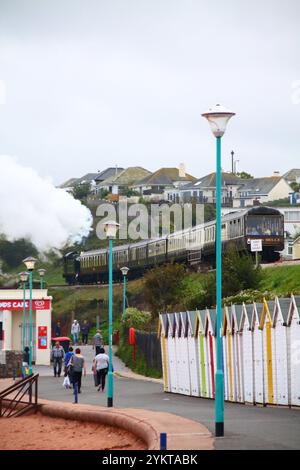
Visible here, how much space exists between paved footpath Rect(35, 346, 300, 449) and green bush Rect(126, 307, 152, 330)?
1047cm

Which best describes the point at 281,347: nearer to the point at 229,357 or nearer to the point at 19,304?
the point at 229,357

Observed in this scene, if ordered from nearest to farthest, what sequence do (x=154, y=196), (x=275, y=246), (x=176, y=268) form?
(x=176, y=268)
(x=275, y=246)
(x=154, y=196)

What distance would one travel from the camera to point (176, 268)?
6125 cm

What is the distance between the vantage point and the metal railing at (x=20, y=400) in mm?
33656

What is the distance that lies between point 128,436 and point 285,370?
17.3 ft

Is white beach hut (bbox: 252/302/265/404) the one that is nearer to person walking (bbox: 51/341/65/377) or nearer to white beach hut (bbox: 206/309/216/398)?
white beach hut (bbox: 206/309/216/398)

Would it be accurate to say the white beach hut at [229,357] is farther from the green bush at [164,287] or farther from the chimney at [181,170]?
the chimney at [181,170]

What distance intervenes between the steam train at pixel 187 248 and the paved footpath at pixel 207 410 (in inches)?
847

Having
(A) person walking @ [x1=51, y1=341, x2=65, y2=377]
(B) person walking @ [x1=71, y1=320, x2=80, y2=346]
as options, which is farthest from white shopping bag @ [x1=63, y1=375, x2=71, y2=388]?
(B) person walking @ [x1=71, y1=320, x2=80, y2=346]

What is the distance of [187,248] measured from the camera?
7638 cm

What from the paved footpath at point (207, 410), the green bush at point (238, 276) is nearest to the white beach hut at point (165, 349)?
the paved footpath at point (207, 410)

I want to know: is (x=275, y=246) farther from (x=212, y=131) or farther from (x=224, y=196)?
(x=224, y=196)
